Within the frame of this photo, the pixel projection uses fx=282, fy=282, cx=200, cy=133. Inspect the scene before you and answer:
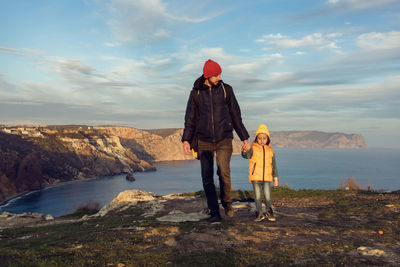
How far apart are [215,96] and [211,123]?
0.56 m

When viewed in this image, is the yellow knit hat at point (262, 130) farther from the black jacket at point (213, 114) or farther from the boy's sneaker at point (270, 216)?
the boy's sneaker at point (270, 216)

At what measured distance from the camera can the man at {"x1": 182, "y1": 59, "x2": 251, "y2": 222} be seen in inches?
225

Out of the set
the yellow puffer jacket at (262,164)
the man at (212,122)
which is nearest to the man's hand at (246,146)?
the man at (212,122)

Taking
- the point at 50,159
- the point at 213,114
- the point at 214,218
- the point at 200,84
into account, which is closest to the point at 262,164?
the point at 214,218

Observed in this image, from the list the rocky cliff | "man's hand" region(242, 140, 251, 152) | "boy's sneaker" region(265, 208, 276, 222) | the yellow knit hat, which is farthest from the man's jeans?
the rocky cliff

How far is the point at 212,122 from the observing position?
5.73 meters

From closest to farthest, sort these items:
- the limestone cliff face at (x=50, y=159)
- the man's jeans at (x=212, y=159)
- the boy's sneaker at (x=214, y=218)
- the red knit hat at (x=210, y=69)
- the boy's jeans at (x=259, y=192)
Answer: the red knit hat at (x=210, y=69)
the man's jeans at (x=212, y=159)
the boy's sneaker at (x=214, y=218)
the boy's jeans at (x=259, y=192)
the limestone cliff face at (x=50, y=159)

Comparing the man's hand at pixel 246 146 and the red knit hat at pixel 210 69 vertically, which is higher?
the red knit hat at pixel 210 69

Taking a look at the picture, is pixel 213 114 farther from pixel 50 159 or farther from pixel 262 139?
pixel 50 159

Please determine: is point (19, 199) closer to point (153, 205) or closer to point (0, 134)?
point (0, 134)

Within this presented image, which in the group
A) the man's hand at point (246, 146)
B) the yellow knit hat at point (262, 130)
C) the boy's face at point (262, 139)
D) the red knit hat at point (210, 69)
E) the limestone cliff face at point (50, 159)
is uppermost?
the red knit hat at point (210, 69)

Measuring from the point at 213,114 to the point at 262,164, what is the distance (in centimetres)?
184

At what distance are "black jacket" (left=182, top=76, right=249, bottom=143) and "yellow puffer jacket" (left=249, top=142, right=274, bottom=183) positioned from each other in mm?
895

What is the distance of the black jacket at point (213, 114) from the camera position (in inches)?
226
